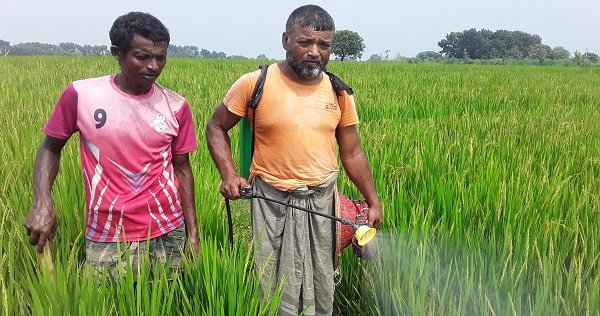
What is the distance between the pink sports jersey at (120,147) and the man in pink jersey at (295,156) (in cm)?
20

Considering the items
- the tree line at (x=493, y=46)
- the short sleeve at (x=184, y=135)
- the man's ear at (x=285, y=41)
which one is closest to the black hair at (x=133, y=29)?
the short sleeve at (x=184, y=135)

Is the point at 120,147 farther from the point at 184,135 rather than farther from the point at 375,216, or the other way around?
the point at 375,216

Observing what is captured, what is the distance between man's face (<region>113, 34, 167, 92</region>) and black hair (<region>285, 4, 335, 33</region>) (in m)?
0.39

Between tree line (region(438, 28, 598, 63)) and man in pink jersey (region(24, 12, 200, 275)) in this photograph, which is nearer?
man in pink jersey (region(24, 12, 200, 275))

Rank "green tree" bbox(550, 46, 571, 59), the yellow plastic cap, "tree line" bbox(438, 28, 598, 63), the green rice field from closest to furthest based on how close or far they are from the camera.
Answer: the green rice field < the yellow plastic cap < "tree line" bbox(438, 28, 598, 63) < "green tree" bbox(550, 46, 571, 59)

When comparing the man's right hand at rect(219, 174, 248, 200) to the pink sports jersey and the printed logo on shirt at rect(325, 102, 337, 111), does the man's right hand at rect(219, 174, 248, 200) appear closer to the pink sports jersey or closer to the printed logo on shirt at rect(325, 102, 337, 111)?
the pink sports jersey

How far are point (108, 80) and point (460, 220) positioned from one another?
4.66 feet

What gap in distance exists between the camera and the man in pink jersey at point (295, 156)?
1.37 meters

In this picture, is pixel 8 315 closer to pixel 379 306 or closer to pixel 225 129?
pixel 225 129

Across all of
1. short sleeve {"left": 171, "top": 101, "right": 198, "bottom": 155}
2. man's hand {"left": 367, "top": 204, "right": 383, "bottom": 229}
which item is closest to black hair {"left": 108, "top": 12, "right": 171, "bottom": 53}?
short sleeve {"left": 171, "top": 101, "right": 198, "bottom": 155}

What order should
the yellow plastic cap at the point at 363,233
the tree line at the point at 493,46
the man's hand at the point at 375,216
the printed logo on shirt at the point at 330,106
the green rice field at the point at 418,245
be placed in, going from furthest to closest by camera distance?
the tree line at the point at 493,46 → the man's hand at the point at 375,216 → the printed logo on shirt at the point at 330,106 → the yellow plastic cap at the point at 363,233 → the green rice field at the point at 418,245

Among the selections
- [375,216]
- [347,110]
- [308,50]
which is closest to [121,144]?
[308,50]

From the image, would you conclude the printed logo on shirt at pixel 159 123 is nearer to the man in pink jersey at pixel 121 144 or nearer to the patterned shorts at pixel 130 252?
the man in pink jersey at pixel 121 144

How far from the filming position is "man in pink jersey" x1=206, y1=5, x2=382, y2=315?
4.50 ft
